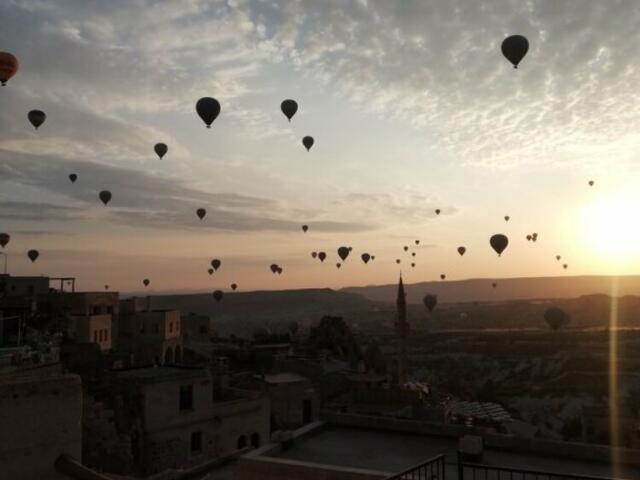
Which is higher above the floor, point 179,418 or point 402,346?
point 402,346

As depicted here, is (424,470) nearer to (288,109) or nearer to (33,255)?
(288,109)

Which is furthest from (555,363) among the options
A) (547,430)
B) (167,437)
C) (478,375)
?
(167,437)

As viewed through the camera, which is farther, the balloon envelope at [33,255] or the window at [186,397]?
the balloon envelope at [33,255]

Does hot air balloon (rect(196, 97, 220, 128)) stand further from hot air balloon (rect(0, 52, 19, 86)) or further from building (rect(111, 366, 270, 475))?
building (rect(111, 366, 270, 475))

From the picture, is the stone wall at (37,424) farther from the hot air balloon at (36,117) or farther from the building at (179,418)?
the hot air balloon at (36,117)

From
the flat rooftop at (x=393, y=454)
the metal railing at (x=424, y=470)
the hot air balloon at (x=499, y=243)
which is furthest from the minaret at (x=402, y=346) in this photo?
the metal railing at (x=424, y=470)

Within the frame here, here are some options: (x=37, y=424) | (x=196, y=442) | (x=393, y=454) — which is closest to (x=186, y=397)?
(x=196, y=442)

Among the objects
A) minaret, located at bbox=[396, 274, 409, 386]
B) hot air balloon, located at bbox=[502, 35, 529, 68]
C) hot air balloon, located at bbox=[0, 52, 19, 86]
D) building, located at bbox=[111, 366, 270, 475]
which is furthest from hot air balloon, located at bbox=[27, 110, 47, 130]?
minaret, located at bbox=[396, 274, 409, 386]
